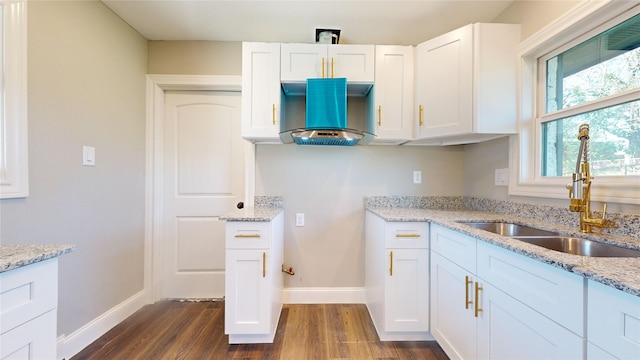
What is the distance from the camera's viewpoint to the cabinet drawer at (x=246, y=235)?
67.6 inches

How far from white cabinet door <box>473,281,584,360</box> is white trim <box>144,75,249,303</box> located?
6.21 feet

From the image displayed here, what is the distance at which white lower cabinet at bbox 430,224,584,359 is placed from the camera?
0.85m

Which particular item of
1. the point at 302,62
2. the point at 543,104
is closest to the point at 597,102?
the point at 543,104

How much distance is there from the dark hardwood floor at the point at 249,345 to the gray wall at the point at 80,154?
277 millimetres

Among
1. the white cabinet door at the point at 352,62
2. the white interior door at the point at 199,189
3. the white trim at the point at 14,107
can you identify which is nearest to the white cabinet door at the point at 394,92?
the white cabinet door at the point at 352,62

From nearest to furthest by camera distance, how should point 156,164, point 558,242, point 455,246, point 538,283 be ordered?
point 538,283 < point 558,242 < point 455,246 < point 156,164

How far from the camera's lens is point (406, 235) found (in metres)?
1.78

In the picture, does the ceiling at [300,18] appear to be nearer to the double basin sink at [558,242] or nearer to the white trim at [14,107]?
the white trim at [14,107]

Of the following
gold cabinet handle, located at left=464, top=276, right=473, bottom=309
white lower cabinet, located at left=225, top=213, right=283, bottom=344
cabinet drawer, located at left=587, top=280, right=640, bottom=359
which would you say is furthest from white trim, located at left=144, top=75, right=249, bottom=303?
cabinet drawer, located at left=587, top=280, right=640, bottom=359

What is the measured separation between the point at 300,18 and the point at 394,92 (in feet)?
3.12

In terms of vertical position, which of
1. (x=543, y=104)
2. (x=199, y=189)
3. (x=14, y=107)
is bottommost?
(x=199, y=189)

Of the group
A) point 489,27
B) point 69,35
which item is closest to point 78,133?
point 69,35

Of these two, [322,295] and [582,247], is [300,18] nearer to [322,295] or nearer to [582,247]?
[582,247]

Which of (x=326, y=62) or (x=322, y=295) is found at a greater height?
(x=326, y=62)
